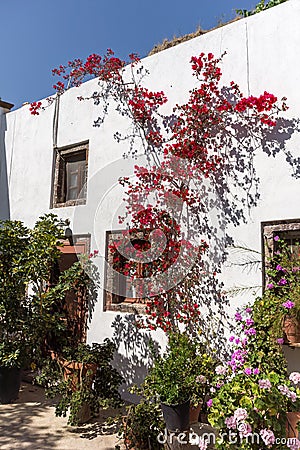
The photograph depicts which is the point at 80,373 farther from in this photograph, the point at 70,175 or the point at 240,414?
the point at 70,175

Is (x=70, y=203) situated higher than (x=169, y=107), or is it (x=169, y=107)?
(x=169, y=107)

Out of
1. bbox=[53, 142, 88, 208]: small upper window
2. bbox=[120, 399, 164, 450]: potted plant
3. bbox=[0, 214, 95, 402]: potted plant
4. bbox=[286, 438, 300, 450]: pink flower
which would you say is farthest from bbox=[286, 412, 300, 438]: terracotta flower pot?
bbox=[53, 142, 88, 208]: small upper window

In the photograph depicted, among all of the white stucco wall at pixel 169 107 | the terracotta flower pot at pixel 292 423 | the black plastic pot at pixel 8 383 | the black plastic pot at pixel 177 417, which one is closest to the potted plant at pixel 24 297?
the black plastic pot at pixel 8 383

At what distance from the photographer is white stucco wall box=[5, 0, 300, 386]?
14.9 ft

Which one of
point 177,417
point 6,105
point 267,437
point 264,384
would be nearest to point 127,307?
point 177,417

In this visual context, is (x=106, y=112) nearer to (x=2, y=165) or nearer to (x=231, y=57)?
(x=231, y=57)

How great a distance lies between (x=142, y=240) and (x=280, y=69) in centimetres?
264

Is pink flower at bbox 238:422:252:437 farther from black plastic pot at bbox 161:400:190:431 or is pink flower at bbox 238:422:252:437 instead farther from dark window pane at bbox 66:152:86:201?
dark window pane at bbox 66:152:86:201

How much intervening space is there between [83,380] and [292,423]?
8.08 ft

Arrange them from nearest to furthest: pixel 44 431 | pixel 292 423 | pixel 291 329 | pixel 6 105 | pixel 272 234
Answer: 1. pixel 292 423
2. pixel 291 329
3. pixel 272 234
4. pixel 44 431
5. pixel 6 105

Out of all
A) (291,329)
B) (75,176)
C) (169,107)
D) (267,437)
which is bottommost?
(267,437)

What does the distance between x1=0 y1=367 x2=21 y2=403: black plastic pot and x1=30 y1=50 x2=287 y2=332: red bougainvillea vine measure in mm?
1833

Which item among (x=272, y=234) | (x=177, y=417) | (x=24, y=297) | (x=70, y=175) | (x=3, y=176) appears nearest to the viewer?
(x=177, y=417)

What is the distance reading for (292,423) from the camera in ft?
11.1
